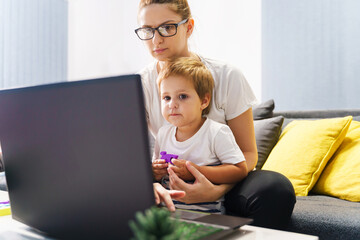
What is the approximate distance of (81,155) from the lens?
0.58 meters

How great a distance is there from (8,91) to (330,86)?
2.24 meters

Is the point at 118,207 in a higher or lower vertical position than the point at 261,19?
lower

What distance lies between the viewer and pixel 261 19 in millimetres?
2801

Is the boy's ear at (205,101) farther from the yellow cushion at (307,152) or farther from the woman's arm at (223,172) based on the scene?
the yellow cushion at (307,152)

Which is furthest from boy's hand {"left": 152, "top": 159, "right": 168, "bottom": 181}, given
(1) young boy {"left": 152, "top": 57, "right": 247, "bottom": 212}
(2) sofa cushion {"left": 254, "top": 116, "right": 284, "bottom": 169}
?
(2) sofa cushion {"left": 254, "top": 116, "right": 284, "bottom": 169}

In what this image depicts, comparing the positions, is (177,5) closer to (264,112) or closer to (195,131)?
(195,131)

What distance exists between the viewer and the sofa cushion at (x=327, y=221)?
1.28 metres

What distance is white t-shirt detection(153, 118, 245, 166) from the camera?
3.99 ft

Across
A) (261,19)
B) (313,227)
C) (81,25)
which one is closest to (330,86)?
(261,19)

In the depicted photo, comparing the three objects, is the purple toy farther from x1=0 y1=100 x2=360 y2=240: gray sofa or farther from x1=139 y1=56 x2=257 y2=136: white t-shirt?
x1=0 y1=100 x2=360 y2=240: gray sofa

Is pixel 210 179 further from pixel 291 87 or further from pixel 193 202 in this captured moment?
pixel 291 87

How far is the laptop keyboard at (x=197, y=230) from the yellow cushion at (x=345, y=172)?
115cm

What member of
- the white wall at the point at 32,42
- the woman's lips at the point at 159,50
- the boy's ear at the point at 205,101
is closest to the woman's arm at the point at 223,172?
the boy's ear at the point at 205,101

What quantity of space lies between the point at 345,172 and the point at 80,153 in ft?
4.72
